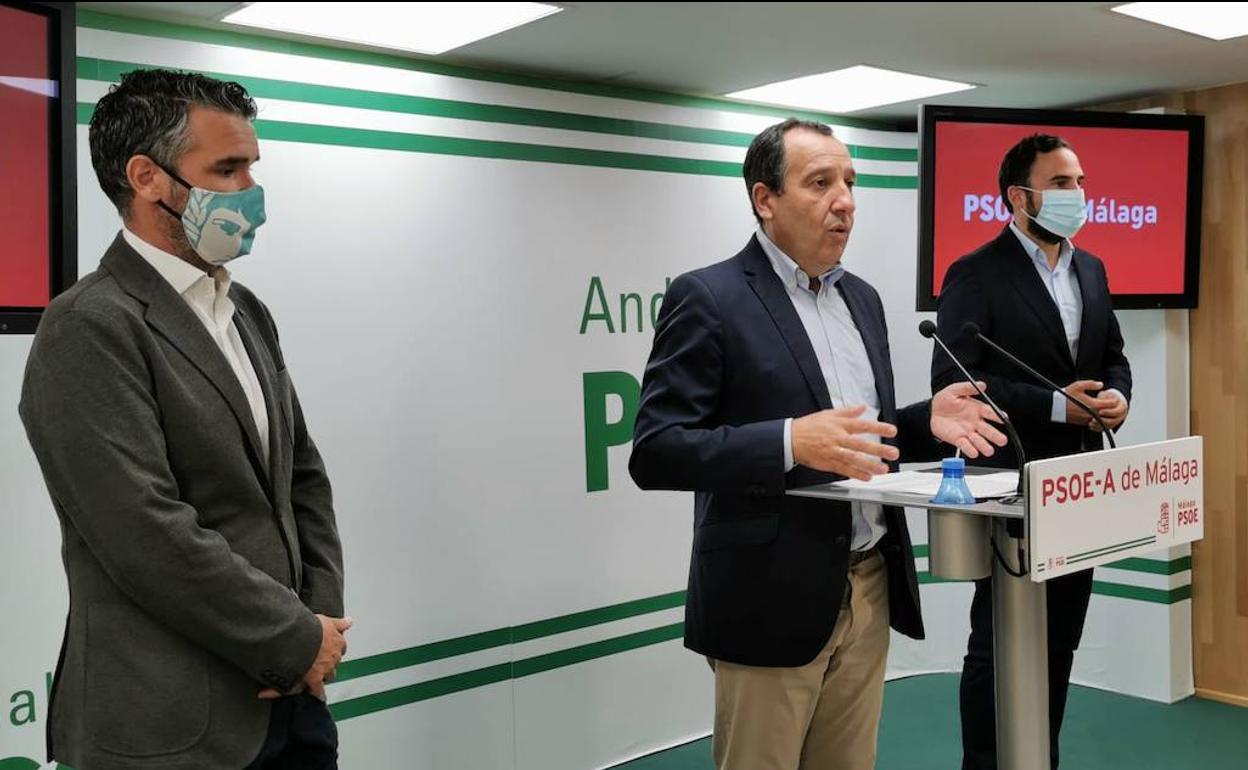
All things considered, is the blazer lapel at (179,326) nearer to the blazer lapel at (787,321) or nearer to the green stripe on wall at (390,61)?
the blazer lapel at (787,321)

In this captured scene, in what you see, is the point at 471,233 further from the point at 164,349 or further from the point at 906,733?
the point at 906,733

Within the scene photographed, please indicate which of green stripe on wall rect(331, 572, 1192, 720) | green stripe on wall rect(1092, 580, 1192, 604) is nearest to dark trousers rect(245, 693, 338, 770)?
green stripe on wall rect(331, 572, 1192, 720)

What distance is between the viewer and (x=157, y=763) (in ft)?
5.68

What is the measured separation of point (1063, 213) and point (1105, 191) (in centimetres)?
106

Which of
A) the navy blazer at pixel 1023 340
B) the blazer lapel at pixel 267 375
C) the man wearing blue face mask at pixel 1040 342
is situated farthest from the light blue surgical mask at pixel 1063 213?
the blazer lapel at pixel 267 375

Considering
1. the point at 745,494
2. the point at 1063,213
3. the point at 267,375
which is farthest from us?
the point at 1063,213

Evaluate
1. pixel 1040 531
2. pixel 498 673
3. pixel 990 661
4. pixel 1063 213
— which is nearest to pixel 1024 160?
pixel 1063 213

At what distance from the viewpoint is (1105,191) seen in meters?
4.36

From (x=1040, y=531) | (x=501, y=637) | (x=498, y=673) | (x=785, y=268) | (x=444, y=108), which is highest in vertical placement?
(x=444, y=108)

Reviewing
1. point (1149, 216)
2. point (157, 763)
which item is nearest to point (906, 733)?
point (1149, 216)

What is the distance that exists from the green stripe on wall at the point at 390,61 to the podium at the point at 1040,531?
2.07 m

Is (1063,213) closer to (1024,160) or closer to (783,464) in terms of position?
(1024,160)

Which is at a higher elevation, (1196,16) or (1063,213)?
(1196,16)

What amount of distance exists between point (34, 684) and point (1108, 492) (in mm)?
2523
